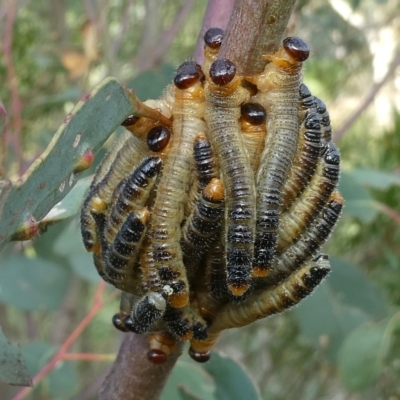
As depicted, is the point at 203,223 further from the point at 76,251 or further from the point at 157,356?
the point at 76,251

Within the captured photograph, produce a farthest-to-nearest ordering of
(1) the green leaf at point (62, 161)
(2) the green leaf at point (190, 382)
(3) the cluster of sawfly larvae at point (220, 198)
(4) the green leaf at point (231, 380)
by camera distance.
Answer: (2) the green leaf at point (190, 382), (4) the green leaf at point (231, 380), (3) the cluster of sawfly larvae at point (220, 198), (1) the green leaf at point (62, 161)

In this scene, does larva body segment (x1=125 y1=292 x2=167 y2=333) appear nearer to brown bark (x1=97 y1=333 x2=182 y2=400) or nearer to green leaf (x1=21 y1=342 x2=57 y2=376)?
brown bark (x1=97 y1=333 x2=182 y2=400)

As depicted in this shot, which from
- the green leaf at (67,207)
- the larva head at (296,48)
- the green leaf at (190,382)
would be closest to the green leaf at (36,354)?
the green leaf at (190,382)

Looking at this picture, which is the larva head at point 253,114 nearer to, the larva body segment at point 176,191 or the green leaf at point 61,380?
the larva body segment at point 176,191

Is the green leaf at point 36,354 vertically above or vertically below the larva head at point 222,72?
below

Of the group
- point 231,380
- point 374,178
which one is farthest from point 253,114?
point 374,178

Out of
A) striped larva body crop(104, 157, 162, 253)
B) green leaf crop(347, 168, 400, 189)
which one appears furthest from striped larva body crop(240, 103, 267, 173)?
green leaf crop(347, 168, 400, 189)

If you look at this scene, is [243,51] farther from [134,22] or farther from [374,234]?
[134,22]

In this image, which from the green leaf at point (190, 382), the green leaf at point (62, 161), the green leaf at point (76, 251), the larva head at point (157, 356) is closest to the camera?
the green leaf at point (62, 161)
